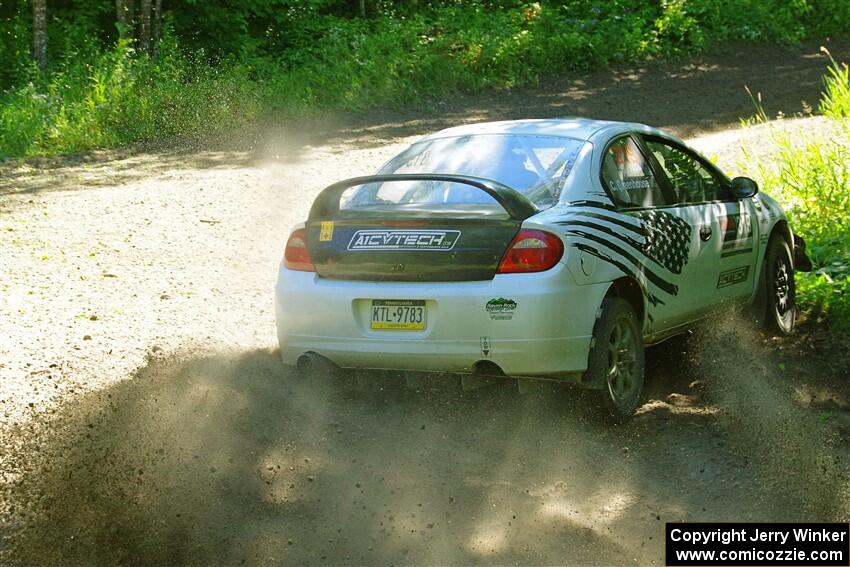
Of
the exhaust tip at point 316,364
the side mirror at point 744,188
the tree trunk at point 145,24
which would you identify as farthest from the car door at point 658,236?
the tree trunk at point 145,24

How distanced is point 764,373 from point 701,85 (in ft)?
50.2

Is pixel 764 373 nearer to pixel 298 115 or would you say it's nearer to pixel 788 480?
pixel 788 480

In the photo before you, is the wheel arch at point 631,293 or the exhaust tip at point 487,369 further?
the wheel arch at point 631,293

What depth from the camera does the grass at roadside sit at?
29.4ft

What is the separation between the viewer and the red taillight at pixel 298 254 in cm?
649

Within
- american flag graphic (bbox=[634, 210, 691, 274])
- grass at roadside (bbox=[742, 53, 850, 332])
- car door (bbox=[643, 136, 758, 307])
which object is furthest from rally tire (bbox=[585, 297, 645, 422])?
grass at roadside (bbox=[742, 53, 850, 332])

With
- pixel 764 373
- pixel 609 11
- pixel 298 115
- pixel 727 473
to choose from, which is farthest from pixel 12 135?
pixel 609 11

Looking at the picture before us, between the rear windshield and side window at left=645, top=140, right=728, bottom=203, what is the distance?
3.00 feet

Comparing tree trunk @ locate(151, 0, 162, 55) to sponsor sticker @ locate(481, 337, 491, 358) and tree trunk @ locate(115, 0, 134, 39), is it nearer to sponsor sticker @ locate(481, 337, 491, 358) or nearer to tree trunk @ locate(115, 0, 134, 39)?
tree trunk @ locate(115, 0, 134, 39)

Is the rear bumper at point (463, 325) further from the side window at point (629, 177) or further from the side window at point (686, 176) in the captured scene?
the side window at point (686, 176)

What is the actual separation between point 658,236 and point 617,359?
893mm

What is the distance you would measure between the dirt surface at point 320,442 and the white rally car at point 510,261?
0.43 meters

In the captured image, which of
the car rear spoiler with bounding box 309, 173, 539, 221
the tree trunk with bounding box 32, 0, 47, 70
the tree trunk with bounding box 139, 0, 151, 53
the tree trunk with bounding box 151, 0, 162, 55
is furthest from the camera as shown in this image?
the tree trunk with bounding box 151, 0, 162, 55

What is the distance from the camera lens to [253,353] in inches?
307
